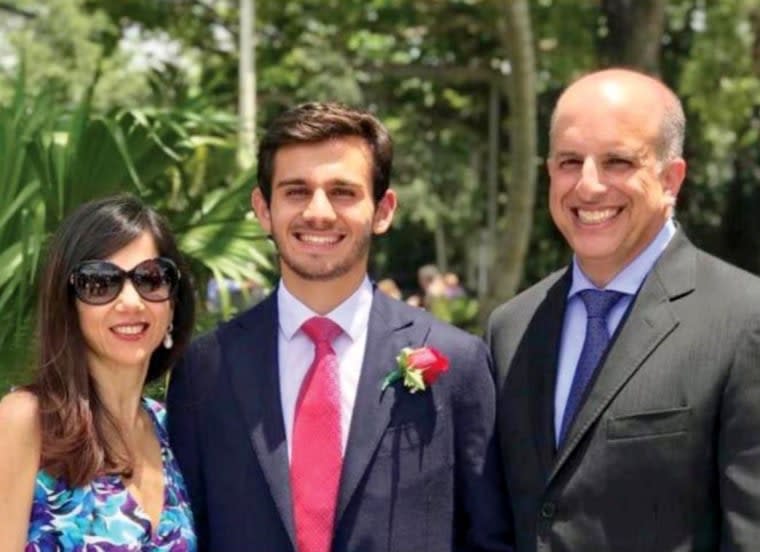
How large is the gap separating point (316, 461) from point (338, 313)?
0.41 m

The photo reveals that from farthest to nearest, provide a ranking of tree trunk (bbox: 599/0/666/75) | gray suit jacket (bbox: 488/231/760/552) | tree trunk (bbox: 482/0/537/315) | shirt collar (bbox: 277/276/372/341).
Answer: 1. tree trunk (bbox: 482/0/537/315)
2. tree trunk (bbox: 599/0/666/75)
3. shirt collar (bbox: 277/276/372/341)
4. gray suit jacket (bbox: 488/231/760/552)

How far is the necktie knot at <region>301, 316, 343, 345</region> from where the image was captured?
3504 millimetres

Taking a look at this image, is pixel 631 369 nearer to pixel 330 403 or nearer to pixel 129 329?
pixel 330 403

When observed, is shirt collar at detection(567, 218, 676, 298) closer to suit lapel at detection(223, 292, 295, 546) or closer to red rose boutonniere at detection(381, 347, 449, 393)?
red rose boutonniere at detection(381, 347, 449, 393)

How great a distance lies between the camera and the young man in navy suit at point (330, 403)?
338 cm

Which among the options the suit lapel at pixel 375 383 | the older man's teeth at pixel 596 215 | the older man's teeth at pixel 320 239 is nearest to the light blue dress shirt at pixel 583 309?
the older man's teeth at pixel 596 215

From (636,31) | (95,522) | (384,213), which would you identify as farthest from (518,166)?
(95,522)

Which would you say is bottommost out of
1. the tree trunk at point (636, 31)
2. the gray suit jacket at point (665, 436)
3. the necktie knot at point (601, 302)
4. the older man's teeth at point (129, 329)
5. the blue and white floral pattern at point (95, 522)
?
the blue and white floral pattern at point (95, 522)

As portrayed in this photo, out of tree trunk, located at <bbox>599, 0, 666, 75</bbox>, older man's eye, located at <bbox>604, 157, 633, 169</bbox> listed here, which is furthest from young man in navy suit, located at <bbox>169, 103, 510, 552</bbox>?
tree trunk, located at <bbox>599, 0, 666, 75</bbox>

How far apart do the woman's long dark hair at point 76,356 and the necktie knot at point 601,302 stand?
1096mm

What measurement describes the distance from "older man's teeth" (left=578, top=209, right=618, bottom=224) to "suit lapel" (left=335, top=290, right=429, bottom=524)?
1.84 feet

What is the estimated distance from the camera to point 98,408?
3.39 metres

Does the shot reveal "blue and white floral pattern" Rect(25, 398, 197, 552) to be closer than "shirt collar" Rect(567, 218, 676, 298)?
Yes

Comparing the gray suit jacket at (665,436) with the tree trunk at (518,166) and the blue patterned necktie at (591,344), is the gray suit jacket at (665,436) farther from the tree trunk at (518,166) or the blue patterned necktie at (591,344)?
the tree trunk at (518,166)
